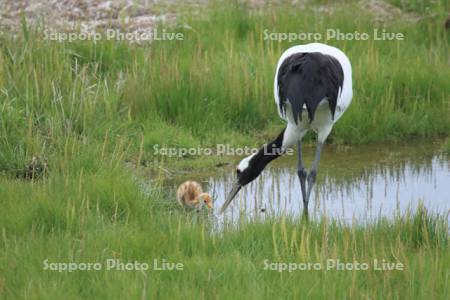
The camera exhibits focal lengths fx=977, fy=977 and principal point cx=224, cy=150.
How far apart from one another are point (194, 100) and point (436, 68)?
2.41 m

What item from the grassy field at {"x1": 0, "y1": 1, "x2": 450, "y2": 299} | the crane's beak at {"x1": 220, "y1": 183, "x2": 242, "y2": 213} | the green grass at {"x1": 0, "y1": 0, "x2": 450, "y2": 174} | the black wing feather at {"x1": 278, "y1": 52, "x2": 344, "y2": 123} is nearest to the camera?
the grassy field at {"x1": 0, "y1": 1, "x2": 450, "y2": 299}

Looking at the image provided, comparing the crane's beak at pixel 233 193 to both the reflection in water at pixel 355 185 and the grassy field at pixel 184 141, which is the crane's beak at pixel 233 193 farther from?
the grassy field at pixel 184 141

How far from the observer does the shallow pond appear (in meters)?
6.98

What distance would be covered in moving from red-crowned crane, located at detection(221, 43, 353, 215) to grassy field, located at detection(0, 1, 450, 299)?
81 cm

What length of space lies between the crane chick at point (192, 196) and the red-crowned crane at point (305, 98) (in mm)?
221

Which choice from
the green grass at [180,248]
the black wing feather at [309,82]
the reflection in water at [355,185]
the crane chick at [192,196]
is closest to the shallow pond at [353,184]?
the reflection in water at [355,185]

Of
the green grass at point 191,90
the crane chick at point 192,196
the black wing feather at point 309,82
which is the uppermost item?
the black wing feather at point 309,82

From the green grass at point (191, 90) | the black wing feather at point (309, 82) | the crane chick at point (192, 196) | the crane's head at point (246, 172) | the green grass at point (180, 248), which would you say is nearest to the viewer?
the green grass at point (180, 248)

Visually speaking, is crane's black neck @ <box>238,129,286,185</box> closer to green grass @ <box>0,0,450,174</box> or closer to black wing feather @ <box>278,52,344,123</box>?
black wing feather @ <box>278,52,344,123</box>

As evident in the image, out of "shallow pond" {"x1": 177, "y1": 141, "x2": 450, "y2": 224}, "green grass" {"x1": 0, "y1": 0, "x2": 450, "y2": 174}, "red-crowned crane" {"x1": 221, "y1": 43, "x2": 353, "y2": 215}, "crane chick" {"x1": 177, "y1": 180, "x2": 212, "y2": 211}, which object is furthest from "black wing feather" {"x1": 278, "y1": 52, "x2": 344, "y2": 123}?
"green grass" {"x1": 0, "y1": 0, "x2": 450, "y2": 174}

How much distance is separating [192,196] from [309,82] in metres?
1.21

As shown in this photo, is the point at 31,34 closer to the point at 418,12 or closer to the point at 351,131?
the point at 351,131

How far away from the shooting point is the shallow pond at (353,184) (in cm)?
698

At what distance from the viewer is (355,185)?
7.65 meters
